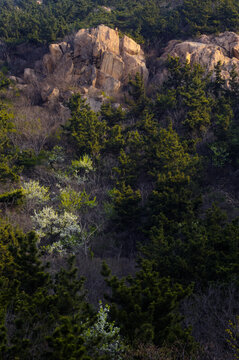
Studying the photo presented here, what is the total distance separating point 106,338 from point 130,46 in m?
38.7

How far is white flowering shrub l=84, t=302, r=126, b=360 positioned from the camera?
7562 millimetres

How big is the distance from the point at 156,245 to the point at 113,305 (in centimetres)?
631

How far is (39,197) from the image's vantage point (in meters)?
22.9

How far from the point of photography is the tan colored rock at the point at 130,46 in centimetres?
3928

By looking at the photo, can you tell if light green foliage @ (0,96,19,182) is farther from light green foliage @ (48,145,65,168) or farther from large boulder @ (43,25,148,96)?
large boulder @ (43,25,148,96)

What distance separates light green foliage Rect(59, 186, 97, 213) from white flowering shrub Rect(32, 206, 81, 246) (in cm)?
87

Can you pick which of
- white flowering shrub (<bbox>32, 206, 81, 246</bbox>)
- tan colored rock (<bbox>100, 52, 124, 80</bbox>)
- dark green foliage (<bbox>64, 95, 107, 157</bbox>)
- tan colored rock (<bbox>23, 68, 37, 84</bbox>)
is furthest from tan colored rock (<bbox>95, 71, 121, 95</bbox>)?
white flowering shrub (<bbox>32, 206, 81, 246</bbox>)

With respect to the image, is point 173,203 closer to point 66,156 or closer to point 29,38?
point 66,156

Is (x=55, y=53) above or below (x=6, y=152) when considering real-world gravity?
above

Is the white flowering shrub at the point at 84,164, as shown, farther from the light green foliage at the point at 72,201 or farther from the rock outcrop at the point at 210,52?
the rock outcrop at the point at 210,52

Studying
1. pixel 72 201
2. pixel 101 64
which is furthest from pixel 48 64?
pixel 72 201

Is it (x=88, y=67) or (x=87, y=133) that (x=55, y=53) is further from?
(x=87, y=133)

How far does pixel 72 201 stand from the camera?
22609 mm

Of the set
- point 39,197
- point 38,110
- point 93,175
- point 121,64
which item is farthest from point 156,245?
point 121,64
